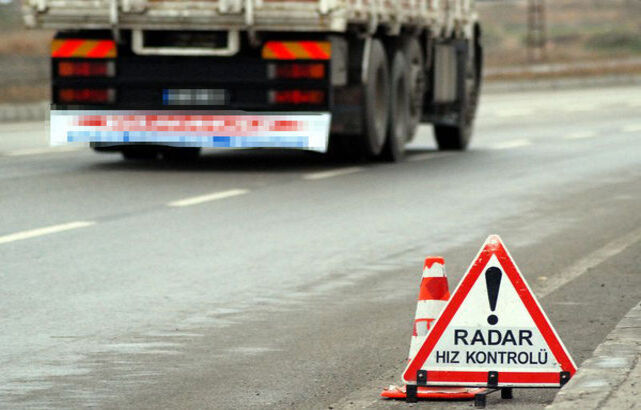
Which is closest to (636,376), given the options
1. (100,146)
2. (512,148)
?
(100,146)

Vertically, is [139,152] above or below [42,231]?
below

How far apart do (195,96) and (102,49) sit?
1.11m

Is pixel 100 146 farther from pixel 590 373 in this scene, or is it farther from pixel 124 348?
pixel 590 373

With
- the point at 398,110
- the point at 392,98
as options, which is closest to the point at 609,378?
the point at 392,98

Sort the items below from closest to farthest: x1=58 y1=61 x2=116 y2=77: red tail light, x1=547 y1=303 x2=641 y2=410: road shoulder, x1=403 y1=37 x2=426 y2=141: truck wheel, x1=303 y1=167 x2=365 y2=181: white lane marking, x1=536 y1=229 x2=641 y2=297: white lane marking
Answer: x1=547 y1=303 x2=641 y2=410: road shoulder
x1=536 y1=229 x2=641 y2=297: white lane marking
x1=303 y1=167 x2=365 y2=181: white lane marking
x1=58 y1=61 x2=116 y2=77: red tail light
x1=403 y1=37 x2=426 y2=141: truck wheel

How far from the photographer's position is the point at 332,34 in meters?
17.4

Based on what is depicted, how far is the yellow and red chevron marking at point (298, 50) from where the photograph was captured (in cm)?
1705

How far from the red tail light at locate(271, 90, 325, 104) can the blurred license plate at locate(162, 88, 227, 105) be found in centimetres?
53

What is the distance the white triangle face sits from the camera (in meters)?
6.48

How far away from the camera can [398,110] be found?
19.5m

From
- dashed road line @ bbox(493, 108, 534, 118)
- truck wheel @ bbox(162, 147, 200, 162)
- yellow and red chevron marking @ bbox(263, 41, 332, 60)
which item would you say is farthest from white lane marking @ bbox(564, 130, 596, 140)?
yellow and red chevron marking @ bbox(263, 41, 332, 60)

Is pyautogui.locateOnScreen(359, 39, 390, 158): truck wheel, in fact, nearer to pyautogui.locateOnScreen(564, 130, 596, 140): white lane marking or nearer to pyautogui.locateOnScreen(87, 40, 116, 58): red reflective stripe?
pyautogui.locateOnScreen(87, 40, 116, 58): red reflective stripe

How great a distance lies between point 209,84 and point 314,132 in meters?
1.16

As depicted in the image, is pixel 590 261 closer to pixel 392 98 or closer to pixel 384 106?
pixel 384 106
